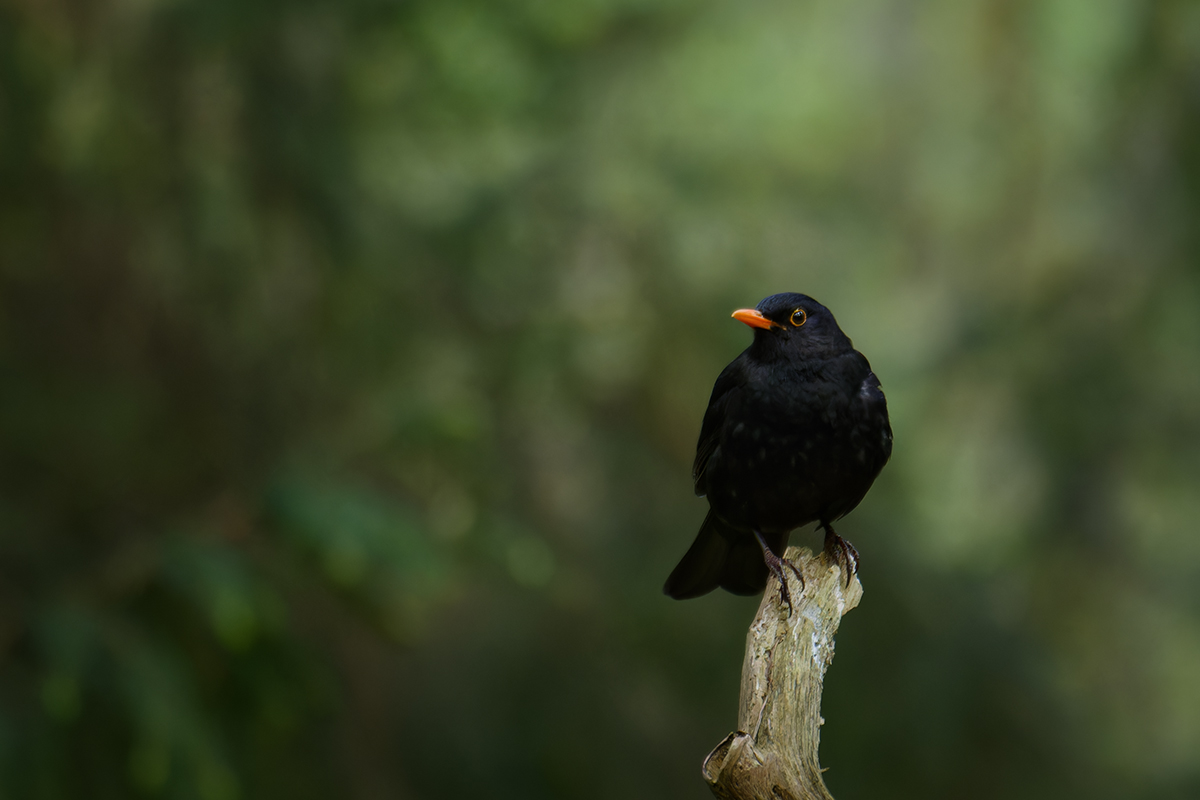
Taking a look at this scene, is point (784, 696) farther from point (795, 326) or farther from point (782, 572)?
point (795, 326)

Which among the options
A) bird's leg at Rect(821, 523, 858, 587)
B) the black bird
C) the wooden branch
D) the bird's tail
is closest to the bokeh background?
the bird's tail

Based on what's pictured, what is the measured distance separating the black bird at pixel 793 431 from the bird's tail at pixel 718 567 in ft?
0.46

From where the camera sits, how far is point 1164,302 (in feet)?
16.7

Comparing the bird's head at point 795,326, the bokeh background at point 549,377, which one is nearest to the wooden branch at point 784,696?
the bird's head at point 795,326

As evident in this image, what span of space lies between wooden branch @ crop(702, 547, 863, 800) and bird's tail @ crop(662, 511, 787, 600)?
1.24 feet

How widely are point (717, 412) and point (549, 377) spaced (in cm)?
212

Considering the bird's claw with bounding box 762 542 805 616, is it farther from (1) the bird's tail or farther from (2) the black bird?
(1) the bird's tail

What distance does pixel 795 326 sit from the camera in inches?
113

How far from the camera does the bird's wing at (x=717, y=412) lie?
117 inches

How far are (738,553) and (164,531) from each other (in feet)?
8.02

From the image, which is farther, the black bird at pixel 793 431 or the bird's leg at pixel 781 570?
the black bird at pixel 793 431

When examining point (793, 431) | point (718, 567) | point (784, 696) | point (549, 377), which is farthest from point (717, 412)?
point (549, 377)

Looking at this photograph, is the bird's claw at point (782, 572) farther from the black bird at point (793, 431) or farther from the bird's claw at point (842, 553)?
the bird's claw at point (842, 553)

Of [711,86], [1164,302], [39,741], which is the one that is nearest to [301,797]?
[39,741]
